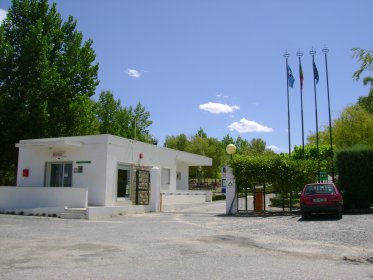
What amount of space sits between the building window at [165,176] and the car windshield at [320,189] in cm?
1326

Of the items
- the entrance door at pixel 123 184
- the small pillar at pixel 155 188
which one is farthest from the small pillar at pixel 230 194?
the entrance door at pixel 123 184

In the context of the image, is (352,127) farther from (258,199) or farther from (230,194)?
(230,194)

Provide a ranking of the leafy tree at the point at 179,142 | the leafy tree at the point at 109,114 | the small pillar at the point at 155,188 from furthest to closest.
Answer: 1. the leafy tree at the point at 179,142
2. the leafy tree at the point at 109,114
3. the small pillar at the point at 155,188

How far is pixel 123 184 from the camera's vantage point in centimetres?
2392

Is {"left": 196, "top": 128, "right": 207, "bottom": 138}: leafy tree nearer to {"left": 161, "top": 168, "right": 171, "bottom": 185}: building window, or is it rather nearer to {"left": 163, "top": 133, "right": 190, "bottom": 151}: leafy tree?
{"left": 163, "top": 133, "right": 190, "bottom": 151}: leafy tree

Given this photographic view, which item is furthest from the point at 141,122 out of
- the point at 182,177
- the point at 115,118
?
the point at 182,177

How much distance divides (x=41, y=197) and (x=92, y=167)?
9.58ft

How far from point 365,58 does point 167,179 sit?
20986mm

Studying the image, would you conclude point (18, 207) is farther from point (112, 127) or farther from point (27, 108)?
point (112, 127)

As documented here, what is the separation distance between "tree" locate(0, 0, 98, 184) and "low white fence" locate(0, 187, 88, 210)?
7.13 m

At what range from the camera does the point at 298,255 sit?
32.2ft

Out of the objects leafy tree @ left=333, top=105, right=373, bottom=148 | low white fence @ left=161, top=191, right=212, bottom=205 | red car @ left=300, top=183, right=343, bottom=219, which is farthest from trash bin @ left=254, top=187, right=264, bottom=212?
leafy tree @ left=333, top=105, right=373, bottom=148

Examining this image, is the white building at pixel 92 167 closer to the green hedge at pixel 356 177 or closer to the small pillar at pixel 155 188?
the small pillar at pixel 155 188

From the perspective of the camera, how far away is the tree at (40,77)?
29.3 meters
